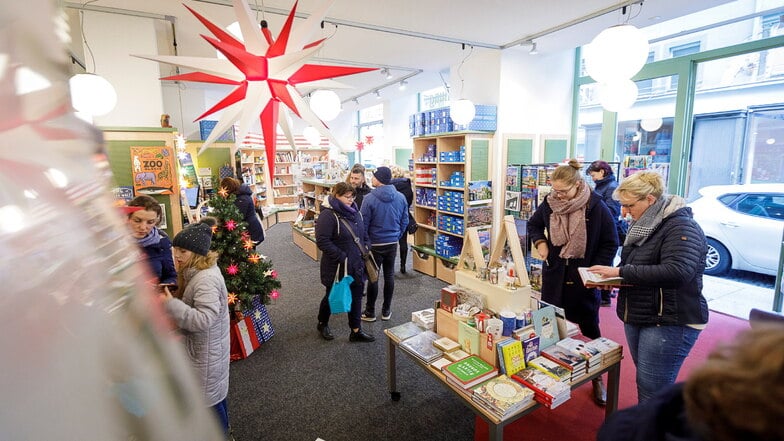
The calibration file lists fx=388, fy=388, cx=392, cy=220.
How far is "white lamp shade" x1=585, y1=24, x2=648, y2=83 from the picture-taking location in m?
2.46

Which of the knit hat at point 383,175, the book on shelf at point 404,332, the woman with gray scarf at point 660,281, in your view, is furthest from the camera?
the knit hat at point 383,175

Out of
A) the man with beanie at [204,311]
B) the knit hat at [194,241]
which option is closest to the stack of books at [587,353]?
the man with beanie at [204,311]

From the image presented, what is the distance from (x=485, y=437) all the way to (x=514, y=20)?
4001 millimetres

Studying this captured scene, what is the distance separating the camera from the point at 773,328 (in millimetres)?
630

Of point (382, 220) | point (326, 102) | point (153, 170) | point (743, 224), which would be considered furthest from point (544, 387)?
point (743, 224)

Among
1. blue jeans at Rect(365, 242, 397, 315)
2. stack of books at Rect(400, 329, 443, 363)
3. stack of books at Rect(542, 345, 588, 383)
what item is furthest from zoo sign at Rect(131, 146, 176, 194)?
stack of books at Rect(542, 345, 588, 383)

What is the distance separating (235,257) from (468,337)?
2.22 m

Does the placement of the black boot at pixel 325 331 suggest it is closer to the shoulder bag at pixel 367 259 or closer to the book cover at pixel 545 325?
the shoulder bag at pixel 367 259

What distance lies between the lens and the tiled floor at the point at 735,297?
13.9ft

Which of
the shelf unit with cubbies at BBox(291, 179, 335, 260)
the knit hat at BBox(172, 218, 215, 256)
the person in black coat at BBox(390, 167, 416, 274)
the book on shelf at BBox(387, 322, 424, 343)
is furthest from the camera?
the shelf unit with cubbies at BBox(291, 179, 335, 260)

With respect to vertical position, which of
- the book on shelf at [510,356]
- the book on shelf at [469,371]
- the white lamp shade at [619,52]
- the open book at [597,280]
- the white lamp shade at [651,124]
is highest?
the white lamp shade at [619,52]

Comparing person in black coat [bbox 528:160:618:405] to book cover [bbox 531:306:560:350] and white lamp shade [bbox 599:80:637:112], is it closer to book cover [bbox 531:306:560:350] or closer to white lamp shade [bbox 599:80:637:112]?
book cover [bbox 531:306:560:350]

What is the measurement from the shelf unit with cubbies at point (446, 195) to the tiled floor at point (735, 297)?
2.72 m

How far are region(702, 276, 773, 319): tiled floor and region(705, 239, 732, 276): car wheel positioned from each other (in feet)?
0.60
